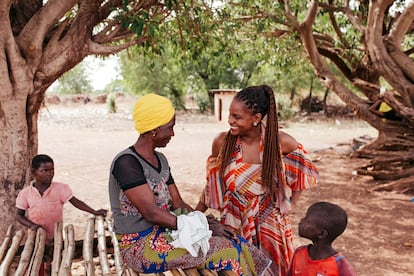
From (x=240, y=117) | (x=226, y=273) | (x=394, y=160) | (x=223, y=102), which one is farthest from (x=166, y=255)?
(x=223, y=102)

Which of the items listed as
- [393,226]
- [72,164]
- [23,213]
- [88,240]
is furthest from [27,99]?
[72,164]

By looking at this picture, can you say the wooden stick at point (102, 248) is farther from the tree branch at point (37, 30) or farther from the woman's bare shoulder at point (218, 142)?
the tree branch at point (37, 30)

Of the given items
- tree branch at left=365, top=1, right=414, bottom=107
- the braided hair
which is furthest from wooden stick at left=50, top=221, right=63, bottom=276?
tree branch at left=365, top=1, right=414, bottom=107

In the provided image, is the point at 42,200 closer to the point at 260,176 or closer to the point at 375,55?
the point at 260,176

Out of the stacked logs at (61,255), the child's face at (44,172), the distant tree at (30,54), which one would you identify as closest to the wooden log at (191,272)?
the stacked logs at (61,255)

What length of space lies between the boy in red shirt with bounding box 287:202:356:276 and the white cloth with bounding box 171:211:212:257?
526 millimetres

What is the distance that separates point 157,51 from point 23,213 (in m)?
2.54

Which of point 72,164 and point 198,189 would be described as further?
point 72,164

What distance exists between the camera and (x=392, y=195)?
7.71 metres

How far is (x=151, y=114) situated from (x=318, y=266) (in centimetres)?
119

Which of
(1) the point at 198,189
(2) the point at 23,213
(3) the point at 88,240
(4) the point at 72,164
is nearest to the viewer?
(3) the point at 88,240

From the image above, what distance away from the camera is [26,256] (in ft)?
9.29

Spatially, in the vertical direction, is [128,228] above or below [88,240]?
above

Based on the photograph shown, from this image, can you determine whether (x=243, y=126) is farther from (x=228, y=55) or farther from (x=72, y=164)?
(x=72, y=164)
